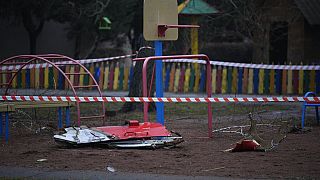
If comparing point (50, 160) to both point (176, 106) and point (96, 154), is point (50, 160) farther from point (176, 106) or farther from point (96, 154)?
point (176, 106)

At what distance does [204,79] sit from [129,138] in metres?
15.9

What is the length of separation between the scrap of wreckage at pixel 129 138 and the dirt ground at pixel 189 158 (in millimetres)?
121

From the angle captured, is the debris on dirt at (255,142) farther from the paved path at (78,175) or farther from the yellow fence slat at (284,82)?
the yellow fence slat at (284,82)

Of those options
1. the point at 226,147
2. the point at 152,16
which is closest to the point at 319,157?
the point at 226,147

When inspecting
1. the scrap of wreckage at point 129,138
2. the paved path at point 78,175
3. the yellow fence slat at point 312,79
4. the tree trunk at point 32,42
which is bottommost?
the paved path at point 78,175

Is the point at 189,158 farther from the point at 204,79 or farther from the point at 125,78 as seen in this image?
the point at 125,78

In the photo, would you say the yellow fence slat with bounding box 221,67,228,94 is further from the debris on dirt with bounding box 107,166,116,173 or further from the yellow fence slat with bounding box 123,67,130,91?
the debris on dirt with bounding box 107,166,116,173

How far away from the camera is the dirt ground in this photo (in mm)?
8875

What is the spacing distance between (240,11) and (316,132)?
14.7m

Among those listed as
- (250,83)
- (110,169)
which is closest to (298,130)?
(110,169)


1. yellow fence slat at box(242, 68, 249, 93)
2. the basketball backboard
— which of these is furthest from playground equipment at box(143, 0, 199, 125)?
yellow fence slat at box(242, 68, 249, 93)

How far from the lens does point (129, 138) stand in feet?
35.7

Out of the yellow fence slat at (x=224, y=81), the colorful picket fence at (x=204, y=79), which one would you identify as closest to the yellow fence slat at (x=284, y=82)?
the colorful picket fence at (x=204, y=79)

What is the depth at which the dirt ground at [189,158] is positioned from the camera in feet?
29.1
